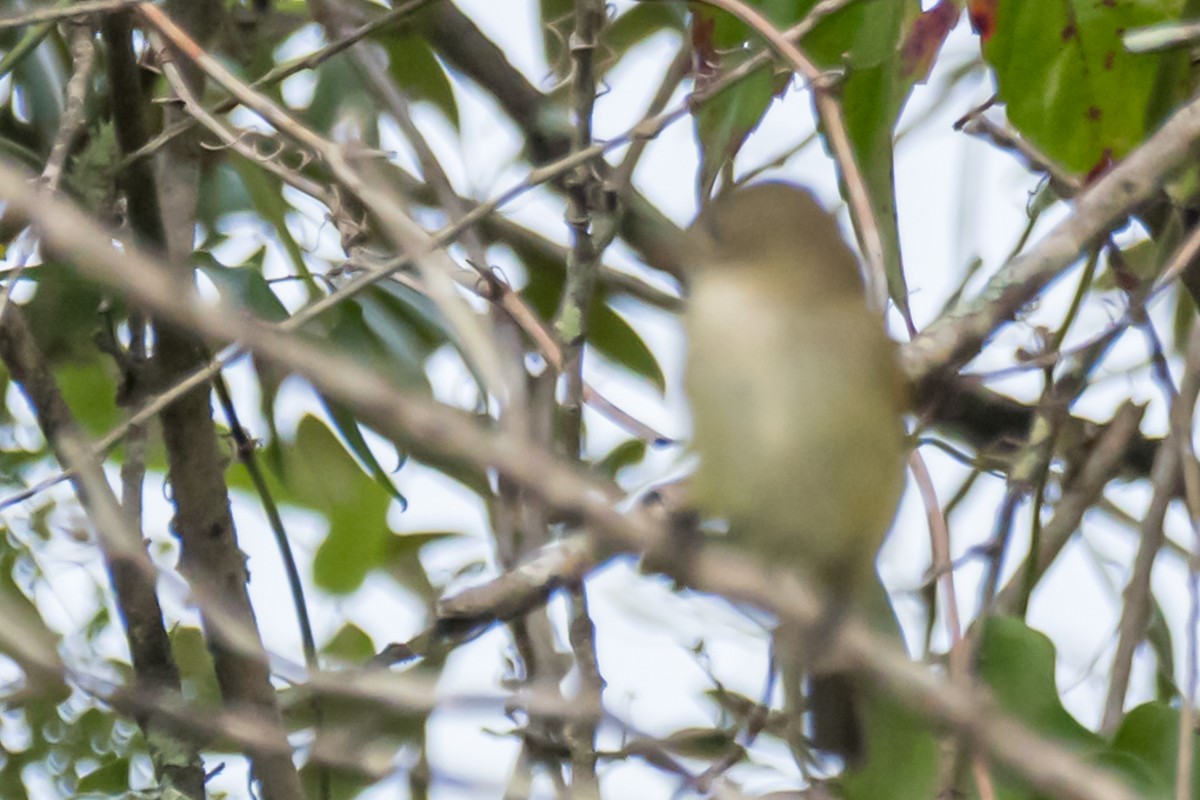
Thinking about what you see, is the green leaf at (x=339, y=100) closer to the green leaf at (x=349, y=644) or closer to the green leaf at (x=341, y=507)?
the green leaf at (x=341, y=507)

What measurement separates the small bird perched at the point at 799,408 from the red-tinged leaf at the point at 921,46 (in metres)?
0.17

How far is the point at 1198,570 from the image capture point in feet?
3.59

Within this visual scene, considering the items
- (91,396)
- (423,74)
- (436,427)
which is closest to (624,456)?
(423,74)

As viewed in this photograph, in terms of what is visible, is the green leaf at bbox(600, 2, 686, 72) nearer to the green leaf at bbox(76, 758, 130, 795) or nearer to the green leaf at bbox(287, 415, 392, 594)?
the green leaf at bbox(287, 415, 392, 594)

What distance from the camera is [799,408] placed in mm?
1339

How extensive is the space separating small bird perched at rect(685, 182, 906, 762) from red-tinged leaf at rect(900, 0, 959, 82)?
0.17 meters

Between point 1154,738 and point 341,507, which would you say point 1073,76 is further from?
point 341,507

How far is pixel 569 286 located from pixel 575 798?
0.40 meters

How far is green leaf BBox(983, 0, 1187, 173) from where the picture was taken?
136 cm

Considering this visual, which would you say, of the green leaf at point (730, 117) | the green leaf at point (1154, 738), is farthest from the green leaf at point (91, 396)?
the green leaf at point (1154, 738)

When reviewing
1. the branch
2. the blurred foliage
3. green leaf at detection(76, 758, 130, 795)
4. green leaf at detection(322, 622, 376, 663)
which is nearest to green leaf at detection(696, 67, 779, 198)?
the blurred foliage

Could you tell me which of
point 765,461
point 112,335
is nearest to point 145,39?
point 112,335

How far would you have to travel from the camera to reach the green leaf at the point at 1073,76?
136cm

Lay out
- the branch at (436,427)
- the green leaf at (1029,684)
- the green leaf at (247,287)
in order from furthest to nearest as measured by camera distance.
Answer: the green leaf at (247,287)
the green leaf at (1029,684)
the branch at (436,427)
